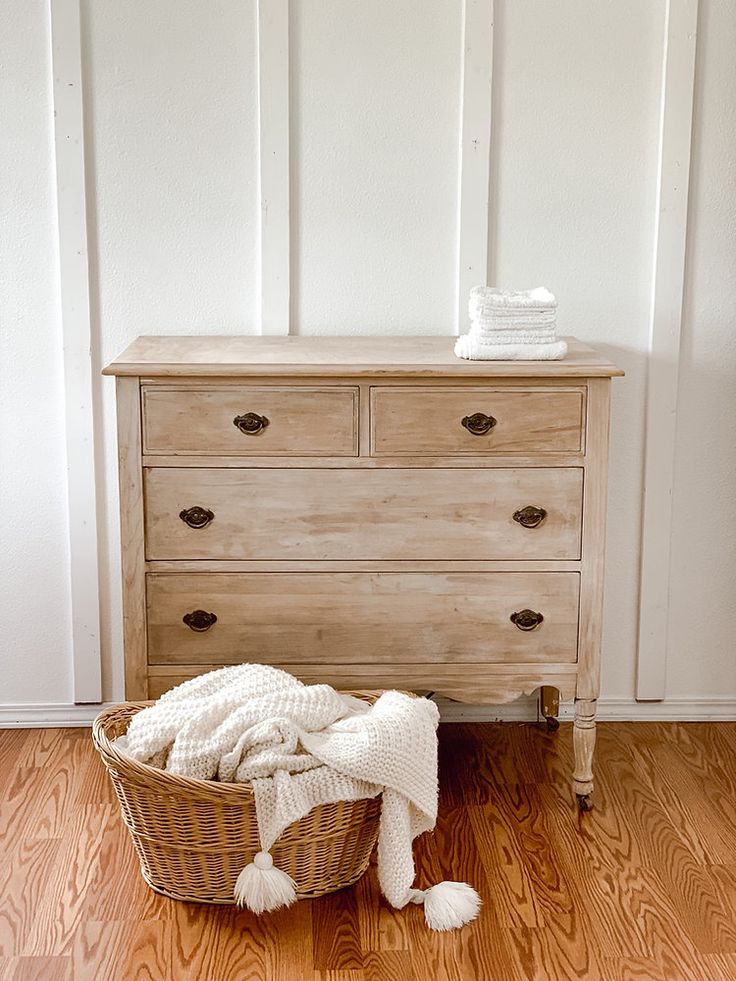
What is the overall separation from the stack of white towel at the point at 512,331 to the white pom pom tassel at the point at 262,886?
1101mm

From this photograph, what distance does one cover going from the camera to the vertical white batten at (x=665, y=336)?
2.97m

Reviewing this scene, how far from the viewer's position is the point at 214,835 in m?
2.29

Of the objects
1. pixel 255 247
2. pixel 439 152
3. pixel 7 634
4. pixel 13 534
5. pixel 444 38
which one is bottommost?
pixel 7 634

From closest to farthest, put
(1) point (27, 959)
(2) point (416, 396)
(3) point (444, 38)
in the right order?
(1) point (27, 959), (2) point (416, 396), (3) point (444, 38)

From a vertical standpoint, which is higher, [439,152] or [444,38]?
[444,38]

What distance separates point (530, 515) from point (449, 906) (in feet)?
2.64

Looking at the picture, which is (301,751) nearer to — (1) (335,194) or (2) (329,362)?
(2) (329,362)

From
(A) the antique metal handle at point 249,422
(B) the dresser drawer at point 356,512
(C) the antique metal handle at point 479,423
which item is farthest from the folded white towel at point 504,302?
(A) the antique metal handle at point 249,422

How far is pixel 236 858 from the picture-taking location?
2.33 metres

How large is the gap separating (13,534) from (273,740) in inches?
46.8

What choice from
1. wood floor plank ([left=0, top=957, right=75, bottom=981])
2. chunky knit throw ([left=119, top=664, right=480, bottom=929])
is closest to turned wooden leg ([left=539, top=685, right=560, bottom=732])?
chunky knit throw ([left=119, top=664, right=480, bottom=929])

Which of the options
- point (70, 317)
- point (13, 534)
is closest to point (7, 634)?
point (13, 534)

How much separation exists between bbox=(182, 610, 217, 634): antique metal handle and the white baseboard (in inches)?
28.5

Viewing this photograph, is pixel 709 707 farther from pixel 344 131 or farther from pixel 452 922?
pixel 344 131
